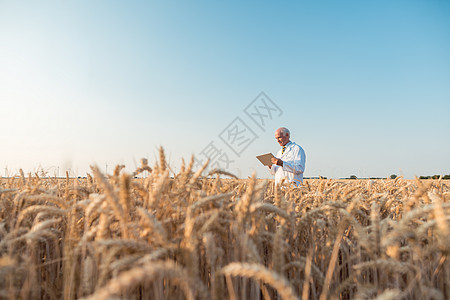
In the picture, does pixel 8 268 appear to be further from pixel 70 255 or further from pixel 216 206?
pixel 216 206

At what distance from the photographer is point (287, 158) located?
6363 millimetres

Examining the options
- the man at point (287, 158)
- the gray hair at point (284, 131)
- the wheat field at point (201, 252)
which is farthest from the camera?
the gray hair at point (284, 131)

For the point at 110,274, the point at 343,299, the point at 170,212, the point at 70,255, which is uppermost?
the point at 170,212

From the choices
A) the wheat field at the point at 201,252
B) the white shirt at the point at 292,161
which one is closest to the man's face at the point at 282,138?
the white shirt at the point at 292,161

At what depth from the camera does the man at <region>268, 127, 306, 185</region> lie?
5766 millimetres

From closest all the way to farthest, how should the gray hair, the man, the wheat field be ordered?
the wheat field
the man
the gray hair

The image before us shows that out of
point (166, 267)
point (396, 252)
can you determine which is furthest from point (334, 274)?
point (166, 267)

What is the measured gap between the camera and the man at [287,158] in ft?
18.9

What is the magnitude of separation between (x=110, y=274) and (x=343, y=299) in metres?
1.24

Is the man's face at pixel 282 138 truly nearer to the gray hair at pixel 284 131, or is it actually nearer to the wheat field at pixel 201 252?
the gray hair at pixel 284 131

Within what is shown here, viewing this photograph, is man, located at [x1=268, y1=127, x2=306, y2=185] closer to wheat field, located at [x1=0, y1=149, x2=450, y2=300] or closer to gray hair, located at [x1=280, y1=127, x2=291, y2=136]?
gray hair, located at [x1=280, y1=127, x2=291, y2=136]

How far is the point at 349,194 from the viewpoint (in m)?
2.04

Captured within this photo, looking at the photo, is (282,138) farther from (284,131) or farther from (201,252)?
(201,252)

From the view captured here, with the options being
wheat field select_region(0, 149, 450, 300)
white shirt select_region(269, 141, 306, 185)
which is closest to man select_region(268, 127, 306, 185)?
white shirt select_region(269, 141, 306, 185)
